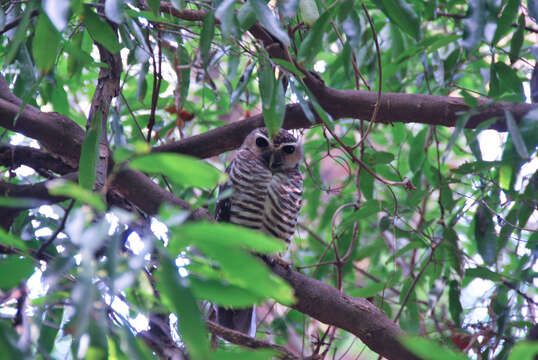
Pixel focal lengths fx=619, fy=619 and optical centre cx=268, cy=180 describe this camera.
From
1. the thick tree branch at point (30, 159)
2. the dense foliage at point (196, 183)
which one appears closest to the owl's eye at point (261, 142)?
the dense foliage at point (196, 183)

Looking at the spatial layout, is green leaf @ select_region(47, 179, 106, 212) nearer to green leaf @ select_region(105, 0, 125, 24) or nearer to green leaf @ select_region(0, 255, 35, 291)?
green leaf @ select_region(0, 255, 35, 291)

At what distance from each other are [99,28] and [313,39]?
2.05ft

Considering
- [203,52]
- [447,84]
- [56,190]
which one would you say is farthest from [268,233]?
[56,190]

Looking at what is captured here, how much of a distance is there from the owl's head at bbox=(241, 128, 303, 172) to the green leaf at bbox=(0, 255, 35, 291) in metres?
1.89

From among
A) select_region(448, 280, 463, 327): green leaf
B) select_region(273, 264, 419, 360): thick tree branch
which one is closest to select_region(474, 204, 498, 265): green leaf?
select_region(448, 280, 463, 327): green leaf

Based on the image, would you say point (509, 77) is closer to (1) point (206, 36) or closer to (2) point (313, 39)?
(2) point (313, 39)

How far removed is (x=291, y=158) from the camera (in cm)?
301

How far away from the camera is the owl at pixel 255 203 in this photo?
272 cm

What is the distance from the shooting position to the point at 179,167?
883 mm

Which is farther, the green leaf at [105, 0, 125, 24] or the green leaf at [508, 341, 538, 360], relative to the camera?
the green leaf at [105, 0, 125, 24]

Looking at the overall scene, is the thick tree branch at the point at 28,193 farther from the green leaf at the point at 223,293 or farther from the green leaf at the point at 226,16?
the green leaf at the point at 223,293

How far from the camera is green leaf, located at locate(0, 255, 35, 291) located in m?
1.05

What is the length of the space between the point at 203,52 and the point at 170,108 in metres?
1.25

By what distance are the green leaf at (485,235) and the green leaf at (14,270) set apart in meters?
1.68
